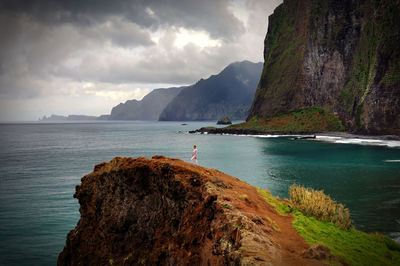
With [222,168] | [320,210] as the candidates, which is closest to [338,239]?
[320,210]

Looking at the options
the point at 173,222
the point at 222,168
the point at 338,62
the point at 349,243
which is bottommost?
the point at 222,168

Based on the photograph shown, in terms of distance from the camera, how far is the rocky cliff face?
75.0 meters

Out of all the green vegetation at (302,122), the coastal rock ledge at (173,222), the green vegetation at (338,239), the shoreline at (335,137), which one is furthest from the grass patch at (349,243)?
the green vegetation at (302,122)

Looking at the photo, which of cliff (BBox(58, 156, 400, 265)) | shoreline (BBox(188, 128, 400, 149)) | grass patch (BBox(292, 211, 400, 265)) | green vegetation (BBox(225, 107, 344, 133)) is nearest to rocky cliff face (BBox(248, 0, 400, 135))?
shoreline (BBox(188, 128, 400, 149))

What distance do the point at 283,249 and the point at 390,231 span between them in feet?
40.5

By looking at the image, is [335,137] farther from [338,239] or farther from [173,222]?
[173,222]

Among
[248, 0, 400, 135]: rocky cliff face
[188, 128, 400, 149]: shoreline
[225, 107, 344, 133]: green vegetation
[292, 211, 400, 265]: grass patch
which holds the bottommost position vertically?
[188, 128, 400, 149]: shoreline

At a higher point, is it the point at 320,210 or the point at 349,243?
the point at 320,210

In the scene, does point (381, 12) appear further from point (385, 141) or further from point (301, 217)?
point (301, 217)

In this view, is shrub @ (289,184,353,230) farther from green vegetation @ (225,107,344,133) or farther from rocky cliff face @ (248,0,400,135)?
green vegetation @ (225,107,344,133)

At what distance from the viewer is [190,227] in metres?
8.70

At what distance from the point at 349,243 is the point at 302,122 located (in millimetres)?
106404

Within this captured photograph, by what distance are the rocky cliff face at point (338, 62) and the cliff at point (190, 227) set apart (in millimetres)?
78018

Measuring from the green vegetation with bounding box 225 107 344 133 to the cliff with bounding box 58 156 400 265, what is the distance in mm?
100653
